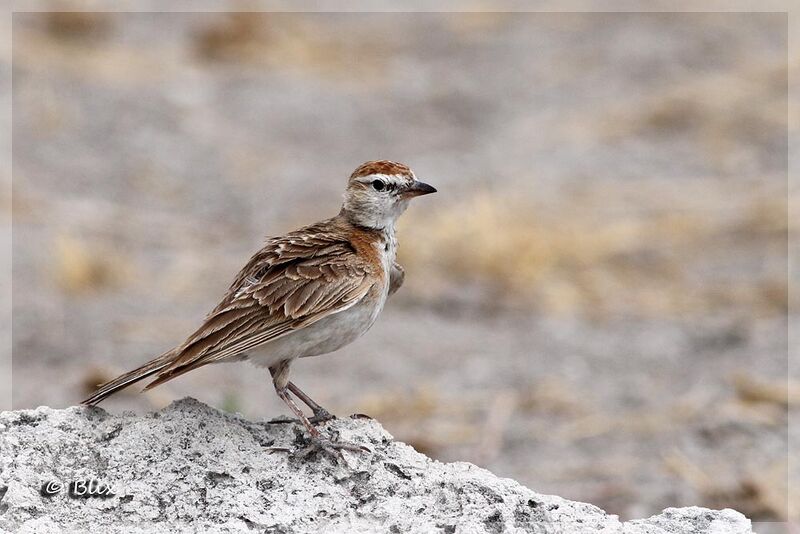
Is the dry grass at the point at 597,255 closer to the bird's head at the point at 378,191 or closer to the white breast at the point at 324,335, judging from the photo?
the bird's head at the point at 378,191

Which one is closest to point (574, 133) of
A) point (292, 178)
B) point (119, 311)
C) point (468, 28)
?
point (292, 178)

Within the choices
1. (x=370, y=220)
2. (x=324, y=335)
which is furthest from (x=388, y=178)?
(x=324, y=335)

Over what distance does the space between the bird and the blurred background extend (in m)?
1.34

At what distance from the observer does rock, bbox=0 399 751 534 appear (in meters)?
4.72

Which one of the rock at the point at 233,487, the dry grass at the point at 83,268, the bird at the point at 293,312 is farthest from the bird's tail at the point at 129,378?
the dry grass at the point at 83,268

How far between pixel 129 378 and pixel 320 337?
2.64ft

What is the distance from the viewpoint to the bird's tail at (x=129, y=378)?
498 centimetres

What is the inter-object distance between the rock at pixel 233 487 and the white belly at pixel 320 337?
0.99ft

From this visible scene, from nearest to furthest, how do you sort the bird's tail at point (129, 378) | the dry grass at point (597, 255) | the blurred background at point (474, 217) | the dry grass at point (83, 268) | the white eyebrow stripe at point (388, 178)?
the bird's tail at point (129, 378), the white eyebrow stripe at point (388, 178), the blurred background at point (474, 217), the dry grass at point (83, 268), the dry grass at point (597, 255)

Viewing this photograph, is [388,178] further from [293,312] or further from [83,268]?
[83,268]

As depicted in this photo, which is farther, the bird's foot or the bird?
the bird's foot

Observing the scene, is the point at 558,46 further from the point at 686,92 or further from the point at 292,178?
the point at 292,178

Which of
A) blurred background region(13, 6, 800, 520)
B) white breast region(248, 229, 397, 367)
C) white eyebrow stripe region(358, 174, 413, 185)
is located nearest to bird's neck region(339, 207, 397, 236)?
white eyebrow stripe region(358, 174, 413, 185)

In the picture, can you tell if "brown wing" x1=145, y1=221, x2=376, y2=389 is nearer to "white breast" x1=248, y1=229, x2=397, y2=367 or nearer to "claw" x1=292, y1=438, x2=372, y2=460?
"white breast" x1=248, y1=229, x2=397, y2=367
